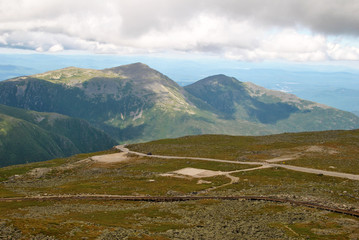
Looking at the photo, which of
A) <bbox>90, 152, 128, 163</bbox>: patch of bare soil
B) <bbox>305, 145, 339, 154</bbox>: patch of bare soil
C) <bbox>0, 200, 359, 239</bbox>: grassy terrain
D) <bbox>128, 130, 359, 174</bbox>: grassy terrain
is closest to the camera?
<bbox>0, 200, 359, 239</bbox>: grassy terrain

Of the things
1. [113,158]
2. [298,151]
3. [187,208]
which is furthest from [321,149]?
[187,208]

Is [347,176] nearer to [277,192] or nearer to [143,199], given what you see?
[277,192]

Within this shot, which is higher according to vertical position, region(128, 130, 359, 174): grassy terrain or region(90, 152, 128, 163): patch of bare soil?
region(128, 130, 359, 174): grassy terrain

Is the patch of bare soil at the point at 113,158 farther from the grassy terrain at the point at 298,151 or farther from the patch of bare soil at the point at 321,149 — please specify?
the patch of bare soil at the point at 321,149

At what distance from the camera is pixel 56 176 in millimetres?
130250

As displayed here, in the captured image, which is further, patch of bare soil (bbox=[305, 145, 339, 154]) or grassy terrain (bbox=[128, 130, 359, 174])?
patch of bare soil (bbox=[305, 145, 339, 154])

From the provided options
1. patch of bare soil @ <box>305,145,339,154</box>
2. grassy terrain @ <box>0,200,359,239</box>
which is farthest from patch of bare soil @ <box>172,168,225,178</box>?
patch of bare soil @ <box>305,145,339,154</box>

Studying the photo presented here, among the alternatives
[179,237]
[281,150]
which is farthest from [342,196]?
[281,150]

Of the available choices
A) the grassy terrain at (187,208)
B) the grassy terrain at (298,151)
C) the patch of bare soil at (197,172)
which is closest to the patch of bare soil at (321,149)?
the grassy terrain at (298,151)

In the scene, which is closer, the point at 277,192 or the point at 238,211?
the point at 238,211

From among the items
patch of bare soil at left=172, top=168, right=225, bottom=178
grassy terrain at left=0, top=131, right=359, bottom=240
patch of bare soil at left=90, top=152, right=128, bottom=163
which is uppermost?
grassy terrain at left=0, top=131, right=359, bottom=240

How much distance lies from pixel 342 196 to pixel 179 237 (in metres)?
43.3

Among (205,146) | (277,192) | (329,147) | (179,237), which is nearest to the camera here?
(179,237)

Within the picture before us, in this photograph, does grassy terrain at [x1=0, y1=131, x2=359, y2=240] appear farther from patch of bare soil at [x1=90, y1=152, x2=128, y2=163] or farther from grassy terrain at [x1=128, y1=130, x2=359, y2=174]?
patch of bare soil at [x1=90, y1=152, x2=128, y2=163]
